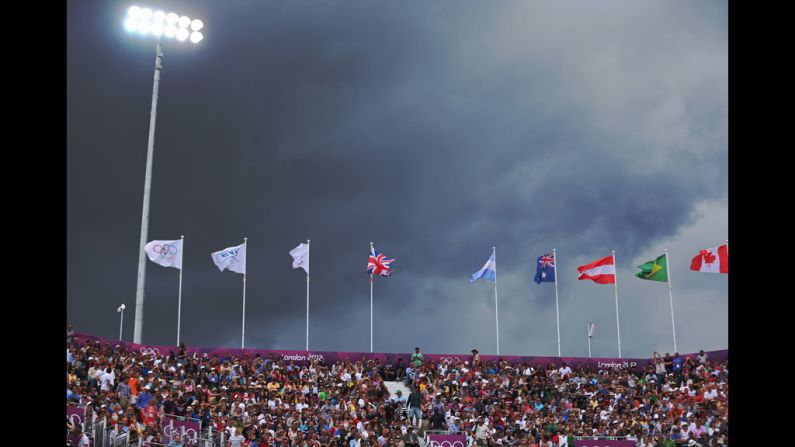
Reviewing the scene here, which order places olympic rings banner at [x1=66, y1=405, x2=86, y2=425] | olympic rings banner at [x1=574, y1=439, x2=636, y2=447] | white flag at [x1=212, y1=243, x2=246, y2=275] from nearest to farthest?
1. olympic rings banner at [x1=66, y1=405, x2=86, y2=425]
2. olympic rings banner at [x1=574, y1=439, x2=636, y2=447]
3. white flag at [x1=212, y1=243, x2=246, y2=275]

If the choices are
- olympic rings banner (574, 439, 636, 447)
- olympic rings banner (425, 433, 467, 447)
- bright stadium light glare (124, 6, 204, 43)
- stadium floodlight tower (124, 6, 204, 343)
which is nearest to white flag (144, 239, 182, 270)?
stadium floodlight tower (124, 6, 204, 343)

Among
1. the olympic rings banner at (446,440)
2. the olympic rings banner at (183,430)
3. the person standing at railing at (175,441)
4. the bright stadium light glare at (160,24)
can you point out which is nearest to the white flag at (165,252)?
Result: the bright stadium light glare at (160,24)

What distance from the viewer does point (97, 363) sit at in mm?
28656

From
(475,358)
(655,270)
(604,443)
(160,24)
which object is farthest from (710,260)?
(160,24)

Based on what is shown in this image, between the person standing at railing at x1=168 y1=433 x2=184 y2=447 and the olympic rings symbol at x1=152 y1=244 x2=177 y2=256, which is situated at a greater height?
the olympic rings symbol at x1=152 y1=244 x2=177 y2=256

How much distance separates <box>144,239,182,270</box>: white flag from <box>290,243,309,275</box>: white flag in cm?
663

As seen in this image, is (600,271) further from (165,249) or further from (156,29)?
(156,29)

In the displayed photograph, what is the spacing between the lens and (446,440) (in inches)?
1025

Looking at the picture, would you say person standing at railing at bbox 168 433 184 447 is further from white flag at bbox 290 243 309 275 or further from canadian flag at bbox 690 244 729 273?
canadian flag at bbox 690 244 729 273

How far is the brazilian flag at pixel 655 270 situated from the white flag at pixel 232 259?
21.6 m

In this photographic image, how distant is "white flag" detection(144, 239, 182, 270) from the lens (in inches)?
1437
